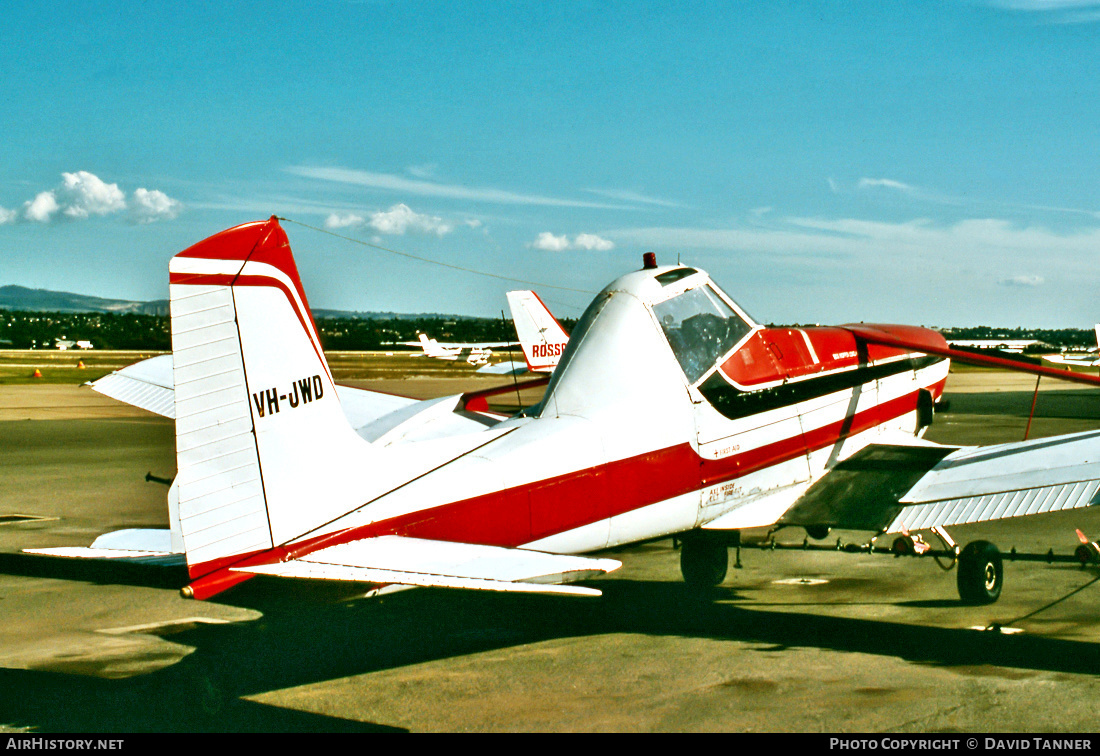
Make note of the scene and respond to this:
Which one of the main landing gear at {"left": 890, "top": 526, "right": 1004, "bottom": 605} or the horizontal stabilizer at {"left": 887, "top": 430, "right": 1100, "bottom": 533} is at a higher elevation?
the horizontal stabilizer at {"left": 887, "top": 430, "right": 1100, "bottom": 533}

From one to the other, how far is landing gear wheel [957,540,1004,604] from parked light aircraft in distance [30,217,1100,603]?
0.06ft

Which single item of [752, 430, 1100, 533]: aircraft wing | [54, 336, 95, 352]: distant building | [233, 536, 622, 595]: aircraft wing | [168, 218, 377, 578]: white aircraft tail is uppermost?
[54, 336, 95, 352]: distant building

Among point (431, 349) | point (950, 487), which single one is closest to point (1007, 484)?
point (950, 487)

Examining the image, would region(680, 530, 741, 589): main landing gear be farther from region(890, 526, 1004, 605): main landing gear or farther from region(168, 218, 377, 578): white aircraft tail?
region(168, 218, 377, 578): white aircraft tail

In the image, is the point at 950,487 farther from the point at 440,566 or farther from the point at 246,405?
the point at 246,405

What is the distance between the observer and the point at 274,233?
4973mm

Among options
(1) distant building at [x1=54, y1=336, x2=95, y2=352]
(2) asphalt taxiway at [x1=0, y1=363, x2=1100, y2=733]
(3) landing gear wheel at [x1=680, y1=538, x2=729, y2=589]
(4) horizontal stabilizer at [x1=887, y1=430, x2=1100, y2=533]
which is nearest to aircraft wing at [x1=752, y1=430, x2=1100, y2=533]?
(4) horizontal stabilizer at [x1=887, y1=430, x2=1100, y2=533]

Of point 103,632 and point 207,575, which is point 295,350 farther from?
point 103,632

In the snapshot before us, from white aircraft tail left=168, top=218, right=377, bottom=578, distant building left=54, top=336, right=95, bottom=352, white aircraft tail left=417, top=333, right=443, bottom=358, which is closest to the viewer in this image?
white aircraft tail left=168, top=218, right=377, bottom=578

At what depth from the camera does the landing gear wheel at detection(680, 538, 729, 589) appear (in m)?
8.35

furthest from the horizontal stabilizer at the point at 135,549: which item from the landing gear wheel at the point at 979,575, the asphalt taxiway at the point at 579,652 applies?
the landing gear wheel at the point at 979,575

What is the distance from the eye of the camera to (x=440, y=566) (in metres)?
4.47

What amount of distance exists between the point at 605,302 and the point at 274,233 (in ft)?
8.96
